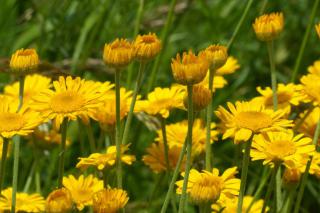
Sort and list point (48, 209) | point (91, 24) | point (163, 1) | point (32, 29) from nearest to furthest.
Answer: point (48, 209), point (91, 24), point (32, 29), point (163, 1)

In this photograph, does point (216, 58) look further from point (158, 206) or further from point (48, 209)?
point (158, 206)

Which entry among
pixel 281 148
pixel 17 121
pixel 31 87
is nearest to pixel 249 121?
pixel 281 148

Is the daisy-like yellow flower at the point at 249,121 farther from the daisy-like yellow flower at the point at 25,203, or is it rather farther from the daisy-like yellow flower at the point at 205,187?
the daisy-like yellow flower at the point at 25,203

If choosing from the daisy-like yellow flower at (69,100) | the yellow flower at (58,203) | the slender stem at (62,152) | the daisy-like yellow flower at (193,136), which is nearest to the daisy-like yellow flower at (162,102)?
the daisy-like yellow flower at (193,136)

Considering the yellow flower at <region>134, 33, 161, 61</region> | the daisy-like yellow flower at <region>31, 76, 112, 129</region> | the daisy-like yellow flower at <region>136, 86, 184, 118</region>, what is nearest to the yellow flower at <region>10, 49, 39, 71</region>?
the daisy-like yellow flower at <region>31, 76, 112, 129</region>

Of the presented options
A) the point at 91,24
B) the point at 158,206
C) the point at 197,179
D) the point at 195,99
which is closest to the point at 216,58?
the point at 195,99

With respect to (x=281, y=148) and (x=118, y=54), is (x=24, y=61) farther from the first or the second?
(x=281, y=148)
